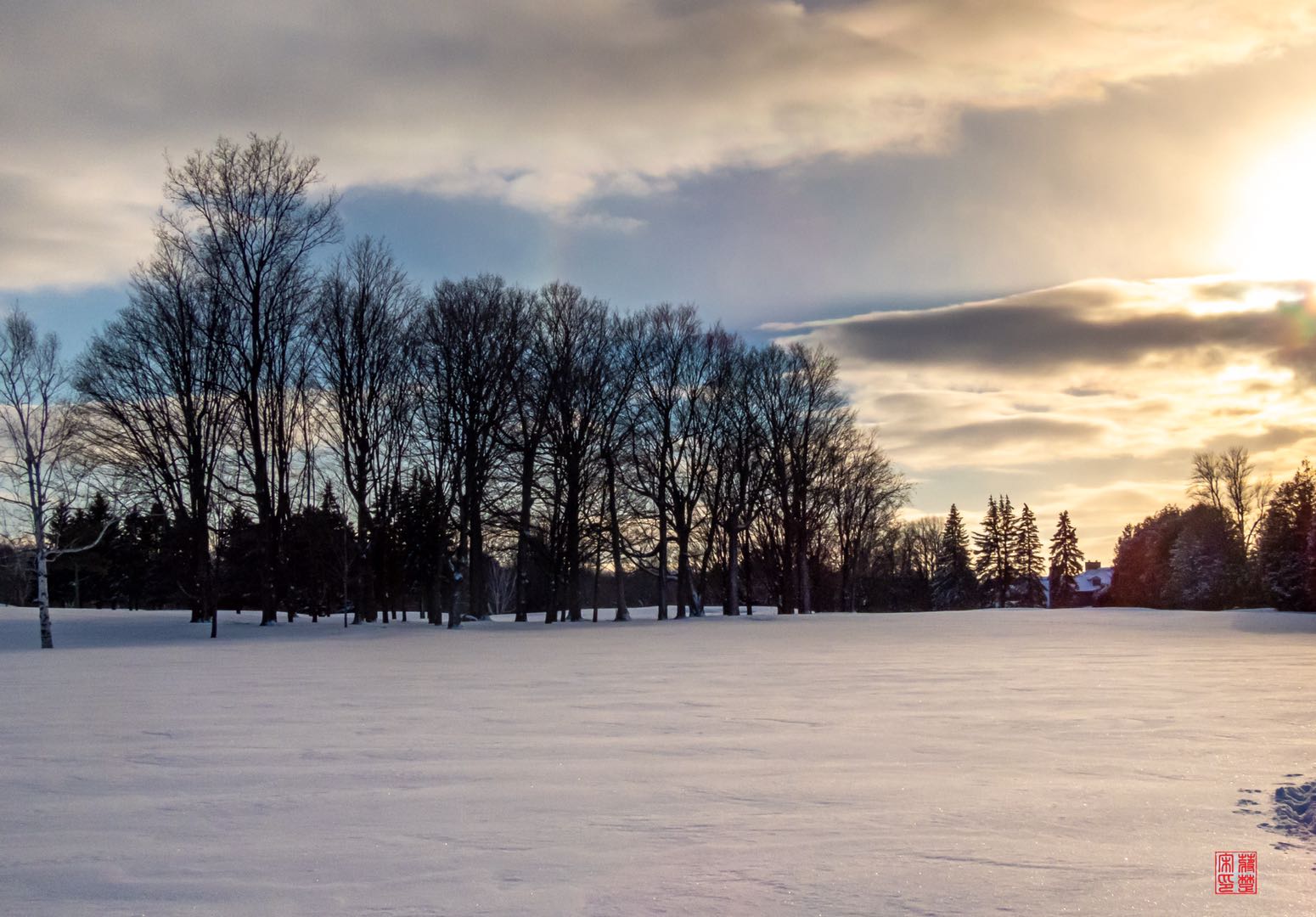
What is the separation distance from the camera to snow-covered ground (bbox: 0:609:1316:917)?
18.5 ft

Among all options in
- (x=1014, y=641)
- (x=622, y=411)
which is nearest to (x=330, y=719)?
(x=1014, y=641)

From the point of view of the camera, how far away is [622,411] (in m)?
51.3

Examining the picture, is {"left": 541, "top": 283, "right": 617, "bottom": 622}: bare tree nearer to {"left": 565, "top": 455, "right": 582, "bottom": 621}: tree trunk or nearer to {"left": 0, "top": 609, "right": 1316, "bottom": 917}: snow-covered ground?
{"left": 565, "top": 455, "right": 582, "bottom": 621}: tree trunk

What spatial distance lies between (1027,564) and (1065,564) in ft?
13.7

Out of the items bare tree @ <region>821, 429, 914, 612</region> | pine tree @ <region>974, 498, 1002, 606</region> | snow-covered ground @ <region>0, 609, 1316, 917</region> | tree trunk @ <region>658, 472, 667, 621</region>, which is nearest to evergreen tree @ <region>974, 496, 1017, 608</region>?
pine tree @ <region>974, 498, 1002, 606</region>

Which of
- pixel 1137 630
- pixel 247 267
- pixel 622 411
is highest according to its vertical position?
pixel 247 267

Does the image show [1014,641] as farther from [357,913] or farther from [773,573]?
[773,573]

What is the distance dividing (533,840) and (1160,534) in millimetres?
84977

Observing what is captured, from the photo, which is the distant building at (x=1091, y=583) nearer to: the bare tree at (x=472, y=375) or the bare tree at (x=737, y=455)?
the bare tree at (x=737, y=455)

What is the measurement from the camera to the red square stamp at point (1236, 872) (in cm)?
556

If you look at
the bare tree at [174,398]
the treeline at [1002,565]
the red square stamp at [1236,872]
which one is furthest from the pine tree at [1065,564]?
the red square stamp at [1236,872]

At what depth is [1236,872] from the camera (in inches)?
230

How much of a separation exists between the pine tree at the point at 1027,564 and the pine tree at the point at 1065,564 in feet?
5.15

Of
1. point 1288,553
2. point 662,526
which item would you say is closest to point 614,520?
point 662,526
